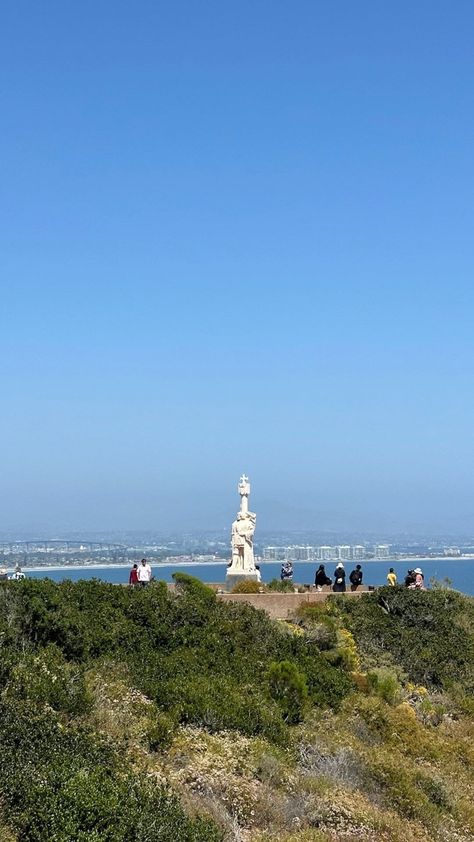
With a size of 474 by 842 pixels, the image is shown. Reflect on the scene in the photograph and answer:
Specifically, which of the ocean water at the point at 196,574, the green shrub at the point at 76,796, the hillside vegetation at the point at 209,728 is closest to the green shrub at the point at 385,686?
the hillside vegetation at the point at 209,728

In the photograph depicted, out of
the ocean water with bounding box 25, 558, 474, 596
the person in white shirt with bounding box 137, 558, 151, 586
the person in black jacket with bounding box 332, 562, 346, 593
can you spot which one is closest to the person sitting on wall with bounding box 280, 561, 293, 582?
the person in black jacket with bounding box 332, 562, 346, 593

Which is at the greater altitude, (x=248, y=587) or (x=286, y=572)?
(x=286, y=572)

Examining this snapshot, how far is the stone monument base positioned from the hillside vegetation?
17.8 feet

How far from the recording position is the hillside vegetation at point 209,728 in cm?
931

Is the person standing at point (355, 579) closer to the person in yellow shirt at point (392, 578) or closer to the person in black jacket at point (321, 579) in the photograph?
the person in black jacket at point (321, 579)

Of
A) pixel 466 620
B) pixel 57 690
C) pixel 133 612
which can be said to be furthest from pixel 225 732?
pixel 466 620

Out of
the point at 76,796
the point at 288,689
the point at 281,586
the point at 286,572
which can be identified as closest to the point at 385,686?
the point at 288,689

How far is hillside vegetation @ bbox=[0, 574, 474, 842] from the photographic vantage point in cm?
931

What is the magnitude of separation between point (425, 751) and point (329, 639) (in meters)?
6.19

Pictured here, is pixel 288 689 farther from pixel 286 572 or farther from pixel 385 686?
pixel 286 572

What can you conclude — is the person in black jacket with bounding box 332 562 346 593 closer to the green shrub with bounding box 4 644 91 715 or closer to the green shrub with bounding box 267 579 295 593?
the green shrub with bounding box 267 579 295 593

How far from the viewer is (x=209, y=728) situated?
13109 millimetres

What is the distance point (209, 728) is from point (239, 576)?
14.1m

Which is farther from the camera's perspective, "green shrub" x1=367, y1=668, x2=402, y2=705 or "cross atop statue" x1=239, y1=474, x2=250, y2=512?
"cross atop statue" x1=239, y1=474, x2=250, y2=512
